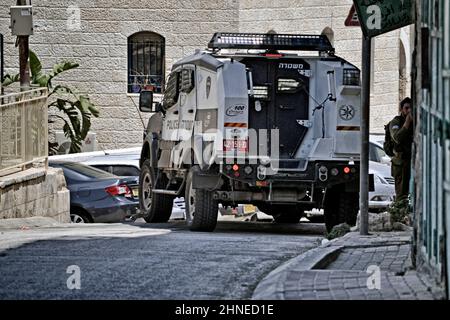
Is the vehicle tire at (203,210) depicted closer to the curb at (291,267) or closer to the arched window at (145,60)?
the curb at (291,267)

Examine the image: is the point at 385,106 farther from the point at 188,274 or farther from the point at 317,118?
the point at 188,274

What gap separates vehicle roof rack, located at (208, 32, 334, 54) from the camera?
18.5m

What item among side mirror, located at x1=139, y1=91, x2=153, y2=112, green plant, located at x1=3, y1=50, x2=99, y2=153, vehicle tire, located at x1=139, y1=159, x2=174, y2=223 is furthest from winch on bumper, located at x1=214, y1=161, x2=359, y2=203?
green plant, located at x1=3, y1=50, x2=99, y2=153

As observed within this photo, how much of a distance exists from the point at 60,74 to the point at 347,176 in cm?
1560

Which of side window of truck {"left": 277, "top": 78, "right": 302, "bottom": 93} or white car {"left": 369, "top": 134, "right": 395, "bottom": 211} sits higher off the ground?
side window of truck {"left": 277, "top": 78, "right": 302, "bottom": 93}

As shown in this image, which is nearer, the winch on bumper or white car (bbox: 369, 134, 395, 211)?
the winch on bumper

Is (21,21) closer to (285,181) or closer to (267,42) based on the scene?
(267,42)

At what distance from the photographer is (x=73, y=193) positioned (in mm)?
23953

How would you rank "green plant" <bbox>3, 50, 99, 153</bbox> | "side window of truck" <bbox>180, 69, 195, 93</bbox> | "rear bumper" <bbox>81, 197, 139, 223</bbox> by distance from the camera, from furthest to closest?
"green plant" <bbox>3, 50, 99, 153</bbox> → "rear bumper" <bbox>81, 197, 139, 223</bbox> → "side window of truck" <bbox>180, 69, 195, 93</bbox>

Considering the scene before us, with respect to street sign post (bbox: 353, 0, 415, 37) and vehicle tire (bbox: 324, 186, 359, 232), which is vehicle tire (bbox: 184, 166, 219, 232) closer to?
vehicle tire (bbox: 324, 186, 359, 232)

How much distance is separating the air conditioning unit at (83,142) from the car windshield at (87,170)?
6649 mm

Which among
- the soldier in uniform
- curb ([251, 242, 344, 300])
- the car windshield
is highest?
the soldier in uniform

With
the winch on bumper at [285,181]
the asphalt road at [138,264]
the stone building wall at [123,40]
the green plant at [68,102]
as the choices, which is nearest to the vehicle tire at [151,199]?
the winch on bumper at [285,181]
